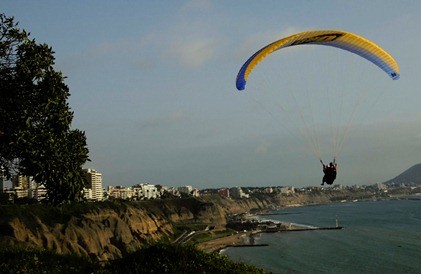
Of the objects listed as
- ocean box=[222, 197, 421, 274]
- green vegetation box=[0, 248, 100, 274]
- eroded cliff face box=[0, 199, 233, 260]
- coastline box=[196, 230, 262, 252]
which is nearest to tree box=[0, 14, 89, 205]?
green vegetation box=[0, 248, 100, 274]

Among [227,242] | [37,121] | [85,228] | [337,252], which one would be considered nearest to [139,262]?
[37,121]

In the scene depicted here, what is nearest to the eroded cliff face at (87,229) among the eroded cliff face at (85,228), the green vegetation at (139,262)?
the eroded cliff face at (85,228)

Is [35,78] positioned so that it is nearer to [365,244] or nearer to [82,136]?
[82,136]

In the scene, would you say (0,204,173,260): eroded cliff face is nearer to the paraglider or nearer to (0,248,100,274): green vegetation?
(0,248,100,274): green vegetation

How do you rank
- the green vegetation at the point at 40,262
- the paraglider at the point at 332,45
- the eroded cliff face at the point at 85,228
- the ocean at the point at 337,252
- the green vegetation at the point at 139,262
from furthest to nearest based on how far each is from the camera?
the ocean at the point at 337,252, the eroded cliff face at the point at 85,228, the paraglider at the point at 332,45, the green vegetation at the point at 139,262, the green vegetation at the point at 40,262

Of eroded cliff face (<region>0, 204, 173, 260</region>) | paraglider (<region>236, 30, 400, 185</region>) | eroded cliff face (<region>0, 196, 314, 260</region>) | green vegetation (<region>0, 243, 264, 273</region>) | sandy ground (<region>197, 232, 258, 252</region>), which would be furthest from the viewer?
sandy ground (<region>197, 232, 258, 252</region>)

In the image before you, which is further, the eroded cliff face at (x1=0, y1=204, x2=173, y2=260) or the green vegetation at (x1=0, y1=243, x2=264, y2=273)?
the eroded cliff face at (x1=0, y1=204, x2=173, y2=260)

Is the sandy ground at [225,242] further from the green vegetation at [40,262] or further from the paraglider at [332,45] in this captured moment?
the green vegetation at [40,262]

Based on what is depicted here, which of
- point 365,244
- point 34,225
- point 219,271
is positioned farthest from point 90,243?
point 365,244
